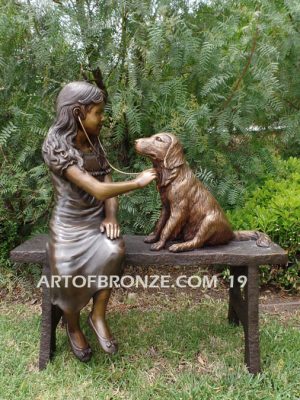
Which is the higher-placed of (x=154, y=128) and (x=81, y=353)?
(x=154, y=128)

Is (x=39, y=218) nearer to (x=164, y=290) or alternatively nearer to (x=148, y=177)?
(x=164, y=290)

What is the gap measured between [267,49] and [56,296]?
8.04 feet

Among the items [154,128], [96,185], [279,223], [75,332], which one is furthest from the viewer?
[279,223]

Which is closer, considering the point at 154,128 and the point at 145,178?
the point at 145,178

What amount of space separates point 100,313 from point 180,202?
2.63 ft

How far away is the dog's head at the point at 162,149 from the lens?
242 cm

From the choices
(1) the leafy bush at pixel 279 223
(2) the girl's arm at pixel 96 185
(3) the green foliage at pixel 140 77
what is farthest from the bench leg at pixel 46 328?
(1) the leafy bush at pixel 279 223

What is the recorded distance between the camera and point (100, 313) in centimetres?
243

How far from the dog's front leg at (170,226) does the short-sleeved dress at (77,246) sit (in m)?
0.23

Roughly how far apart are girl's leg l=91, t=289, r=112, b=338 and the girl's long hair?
0.74 m

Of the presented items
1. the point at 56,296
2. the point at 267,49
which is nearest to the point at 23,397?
the point at 56,296

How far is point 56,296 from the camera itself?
95.0 inches

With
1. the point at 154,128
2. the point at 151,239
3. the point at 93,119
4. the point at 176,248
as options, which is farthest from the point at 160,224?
the point at 154,128

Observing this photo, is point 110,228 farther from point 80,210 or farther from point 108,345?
point 108,345
